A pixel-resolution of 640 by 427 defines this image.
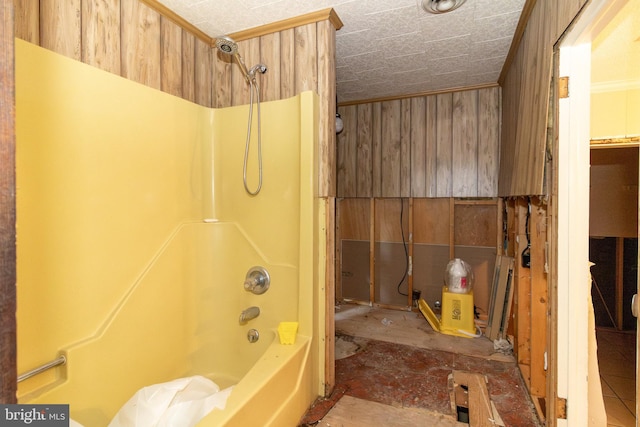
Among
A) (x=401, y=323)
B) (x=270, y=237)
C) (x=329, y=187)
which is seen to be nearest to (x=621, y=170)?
(x=401, y=323)

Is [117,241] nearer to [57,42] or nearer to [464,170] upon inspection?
[57,42]

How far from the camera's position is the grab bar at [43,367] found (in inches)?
47.1

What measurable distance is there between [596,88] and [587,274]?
2.00 m

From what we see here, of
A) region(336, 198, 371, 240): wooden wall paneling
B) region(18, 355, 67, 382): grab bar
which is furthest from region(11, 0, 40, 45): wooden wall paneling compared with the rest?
region(336, 198, 371, 240): wooden wall paneling

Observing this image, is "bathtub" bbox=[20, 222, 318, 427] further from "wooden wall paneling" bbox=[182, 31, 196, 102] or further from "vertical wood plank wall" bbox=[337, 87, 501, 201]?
"vertical wood plank wall" bbox=[337, 87, 501, 201]

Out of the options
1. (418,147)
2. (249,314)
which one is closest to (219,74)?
(249,314)

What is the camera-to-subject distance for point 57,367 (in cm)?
133

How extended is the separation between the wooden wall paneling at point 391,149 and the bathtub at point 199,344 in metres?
2.05

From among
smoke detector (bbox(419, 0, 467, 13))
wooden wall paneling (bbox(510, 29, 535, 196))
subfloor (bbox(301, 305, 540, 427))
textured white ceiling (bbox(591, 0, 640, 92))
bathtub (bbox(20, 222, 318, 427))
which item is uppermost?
smoke detector (bbox(419, 0, 467, 13))

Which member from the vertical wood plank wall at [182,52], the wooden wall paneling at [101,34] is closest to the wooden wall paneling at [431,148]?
the vertical wood plank wall at [182,52]

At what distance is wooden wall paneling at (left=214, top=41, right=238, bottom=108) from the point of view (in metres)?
2.19

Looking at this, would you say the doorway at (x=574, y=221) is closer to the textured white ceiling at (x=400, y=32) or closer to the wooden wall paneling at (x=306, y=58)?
the textured white ceiling at (x=400, y=32)

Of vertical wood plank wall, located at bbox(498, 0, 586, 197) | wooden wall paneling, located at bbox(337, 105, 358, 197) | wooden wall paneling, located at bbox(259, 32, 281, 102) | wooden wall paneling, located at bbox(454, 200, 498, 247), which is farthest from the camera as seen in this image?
wooden wall paneling, located at bbox(337, 105, 358, 197)

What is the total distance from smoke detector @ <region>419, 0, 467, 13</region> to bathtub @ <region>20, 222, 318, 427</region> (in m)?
1.75
